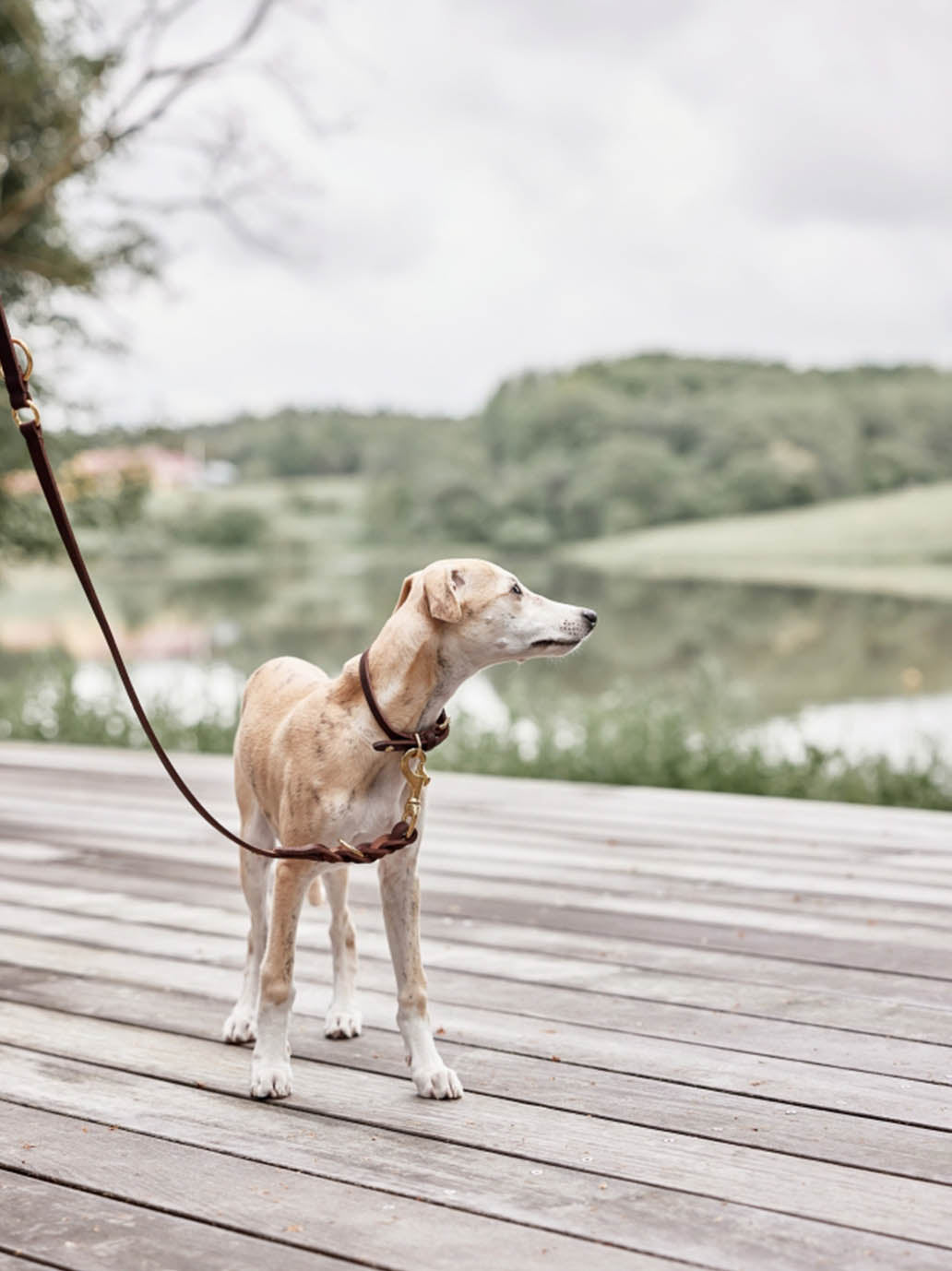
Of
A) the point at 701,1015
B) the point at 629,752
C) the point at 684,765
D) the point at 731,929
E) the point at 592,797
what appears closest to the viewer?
Result: the point at 701,1015

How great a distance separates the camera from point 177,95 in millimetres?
10750

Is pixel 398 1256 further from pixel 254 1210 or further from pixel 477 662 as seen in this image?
pixel 477 662

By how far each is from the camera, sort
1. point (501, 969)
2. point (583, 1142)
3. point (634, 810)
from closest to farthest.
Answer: point (583, 1142) → point (501, 969) → point (634, 810)

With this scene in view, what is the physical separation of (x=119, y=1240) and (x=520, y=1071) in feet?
3.09

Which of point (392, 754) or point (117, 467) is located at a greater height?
point (117, 467)

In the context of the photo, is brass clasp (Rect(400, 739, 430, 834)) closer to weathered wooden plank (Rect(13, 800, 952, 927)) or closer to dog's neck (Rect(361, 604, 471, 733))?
dog's neck (Rect(361, 604, 471, 733))

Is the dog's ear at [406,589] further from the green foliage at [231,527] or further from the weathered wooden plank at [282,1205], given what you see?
the green foliage at [231,527]

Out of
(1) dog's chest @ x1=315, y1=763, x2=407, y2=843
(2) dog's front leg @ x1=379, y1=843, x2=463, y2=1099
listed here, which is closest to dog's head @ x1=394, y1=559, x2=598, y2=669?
(1) dog's chest @ x1=315, y1=763, x2=407, y2=843

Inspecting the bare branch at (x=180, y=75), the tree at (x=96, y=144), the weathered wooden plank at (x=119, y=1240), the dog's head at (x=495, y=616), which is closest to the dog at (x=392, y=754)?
the dog's head at (x=495, y=616)

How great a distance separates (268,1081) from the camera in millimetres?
2611

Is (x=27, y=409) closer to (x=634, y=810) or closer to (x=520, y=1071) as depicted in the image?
(x=520, y=1071)

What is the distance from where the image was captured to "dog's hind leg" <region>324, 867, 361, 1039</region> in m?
2.99

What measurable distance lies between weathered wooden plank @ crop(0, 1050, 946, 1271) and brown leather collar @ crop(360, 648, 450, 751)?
26.3 inches

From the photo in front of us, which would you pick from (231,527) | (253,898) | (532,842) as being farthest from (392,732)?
(231,527)
